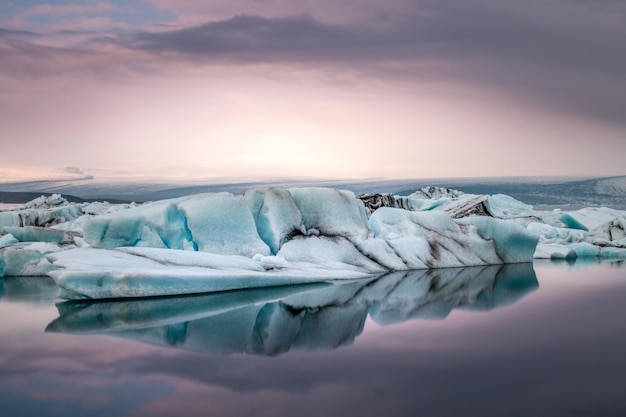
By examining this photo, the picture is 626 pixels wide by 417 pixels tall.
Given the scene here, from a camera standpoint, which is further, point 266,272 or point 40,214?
point 40,214

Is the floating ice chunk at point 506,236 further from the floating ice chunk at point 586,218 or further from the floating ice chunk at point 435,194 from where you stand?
the floating ice chunk at point 435,194

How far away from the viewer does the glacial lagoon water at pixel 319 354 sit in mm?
3436

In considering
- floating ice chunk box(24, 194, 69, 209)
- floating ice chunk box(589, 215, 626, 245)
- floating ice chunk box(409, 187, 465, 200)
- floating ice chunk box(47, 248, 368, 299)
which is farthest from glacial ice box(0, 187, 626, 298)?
floating ice chunk box(24, 194, 69, 209)

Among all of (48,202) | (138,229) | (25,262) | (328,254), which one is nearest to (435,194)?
(328,254)

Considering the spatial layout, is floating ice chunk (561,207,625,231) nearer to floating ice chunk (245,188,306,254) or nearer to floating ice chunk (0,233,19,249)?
floating ice chunk (245,188,306,254)

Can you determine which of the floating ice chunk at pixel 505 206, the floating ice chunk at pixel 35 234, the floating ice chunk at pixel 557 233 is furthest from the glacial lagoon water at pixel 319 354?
the floating ice chunk at pixel 505 206

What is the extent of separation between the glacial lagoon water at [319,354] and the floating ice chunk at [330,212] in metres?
2.80

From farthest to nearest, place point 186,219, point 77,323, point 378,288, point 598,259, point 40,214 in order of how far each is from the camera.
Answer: point 40,214, point 598,259, point 186,219, point 378,288, point 77,323

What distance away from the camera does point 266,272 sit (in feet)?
28.7

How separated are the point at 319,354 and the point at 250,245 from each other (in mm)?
5479

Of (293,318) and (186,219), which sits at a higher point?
(186,219)

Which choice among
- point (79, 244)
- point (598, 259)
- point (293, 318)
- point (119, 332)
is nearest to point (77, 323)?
point (119, 332)

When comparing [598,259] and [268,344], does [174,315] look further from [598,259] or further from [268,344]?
[598,259]

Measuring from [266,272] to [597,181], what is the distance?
2101 inches
